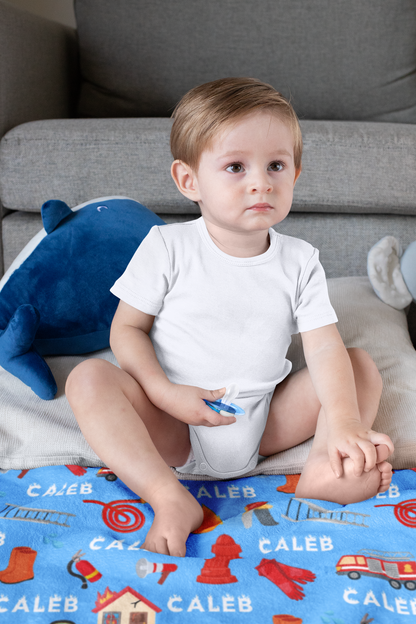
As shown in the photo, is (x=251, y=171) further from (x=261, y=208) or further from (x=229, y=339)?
(x=229, y=339)

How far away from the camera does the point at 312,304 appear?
782mm

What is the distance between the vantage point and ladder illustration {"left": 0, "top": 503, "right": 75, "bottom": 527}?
634 mm

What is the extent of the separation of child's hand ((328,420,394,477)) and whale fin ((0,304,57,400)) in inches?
18.2

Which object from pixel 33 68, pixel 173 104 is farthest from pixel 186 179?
pixel 173 104

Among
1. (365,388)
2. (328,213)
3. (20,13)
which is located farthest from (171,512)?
(20,13)

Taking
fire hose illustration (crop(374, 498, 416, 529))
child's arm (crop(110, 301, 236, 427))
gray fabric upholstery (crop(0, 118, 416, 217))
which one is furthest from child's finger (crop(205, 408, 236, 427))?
gray fabric upholstery (crop(0, 118, 416, 217))

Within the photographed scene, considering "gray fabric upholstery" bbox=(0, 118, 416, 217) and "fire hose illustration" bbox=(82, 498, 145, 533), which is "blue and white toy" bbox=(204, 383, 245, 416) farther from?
"gray fabric upholstery" bbox=(0, 118, 416, 217)

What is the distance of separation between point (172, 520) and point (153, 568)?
74 mm

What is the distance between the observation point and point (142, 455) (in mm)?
659

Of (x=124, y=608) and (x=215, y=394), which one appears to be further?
(x=215, y=394)

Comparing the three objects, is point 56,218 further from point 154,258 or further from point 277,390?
point 277,390

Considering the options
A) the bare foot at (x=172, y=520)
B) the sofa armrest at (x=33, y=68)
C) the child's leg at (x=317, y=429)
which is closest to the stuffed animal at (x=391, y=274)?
the child's leg at (x=317, y=429)

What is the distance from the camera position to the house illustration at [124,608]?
1.60 ft

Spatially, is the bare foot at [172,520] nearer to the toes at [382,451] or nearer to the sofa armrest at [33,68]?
the toes at [382,451]
